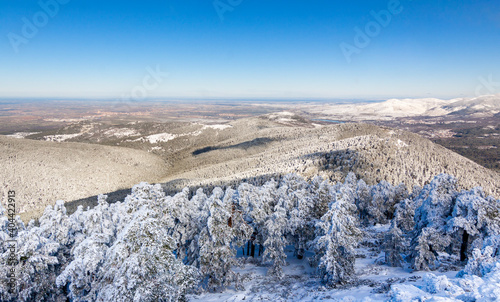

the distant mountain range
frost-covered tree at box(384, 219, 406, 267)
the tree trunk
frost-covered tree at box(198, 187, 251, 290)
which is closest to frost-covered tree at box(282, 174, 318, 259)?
frost-covered tree at box(384, 219, 406, 267)

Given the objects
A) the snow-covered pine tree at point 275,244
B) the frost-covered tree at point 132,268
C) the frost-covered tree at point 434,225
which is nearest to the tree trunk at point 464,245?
the frost-covered tree at point 434,225

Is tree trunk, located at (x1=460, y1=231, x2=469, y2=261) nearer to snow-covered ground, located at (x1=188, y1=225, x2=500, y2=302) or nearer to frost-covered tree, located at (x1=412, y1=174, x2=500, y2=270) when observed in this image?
frost-covered tree, located at (x1=412, y1=174, x2=500, y2=270)

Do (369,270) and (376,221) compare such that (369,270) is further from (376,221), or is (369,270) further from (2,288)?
(2,288)

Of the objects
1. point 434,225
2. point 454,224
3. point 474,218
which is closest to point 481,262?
point 454,224

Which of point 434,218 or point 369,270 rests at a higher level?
point 434,218

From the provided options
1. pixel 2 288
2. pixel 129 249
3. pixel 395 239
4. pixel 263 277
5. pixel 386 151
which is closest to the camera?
pixel 129 249

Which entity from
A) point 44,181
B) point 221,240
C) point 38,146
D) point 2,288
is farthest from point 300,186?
point 38,146
